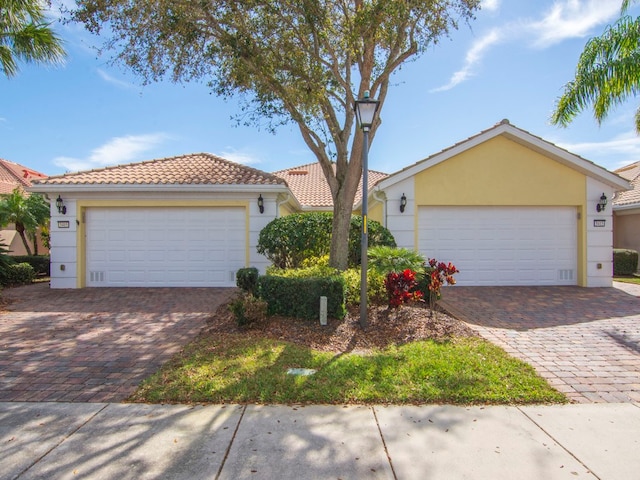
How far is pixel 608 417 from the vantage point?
3.58 metres

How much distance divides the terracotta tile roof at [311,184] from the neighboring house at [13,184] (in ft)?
39.9

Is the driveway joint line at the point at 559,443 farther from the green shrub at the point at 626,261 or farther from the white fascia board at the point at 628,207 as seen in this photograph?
the white fascia board at the point at 628,207

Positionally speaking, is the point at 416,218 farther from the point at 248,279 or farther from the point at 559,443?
the point at 559,443

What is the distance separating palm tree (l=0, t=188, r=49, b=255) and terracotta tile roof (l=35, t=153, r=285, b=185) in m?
4.69

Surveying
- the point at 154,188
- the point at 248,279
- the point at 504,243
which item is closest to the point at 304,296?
the point at 248,279

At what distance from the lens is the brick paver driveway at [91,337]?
428 cm

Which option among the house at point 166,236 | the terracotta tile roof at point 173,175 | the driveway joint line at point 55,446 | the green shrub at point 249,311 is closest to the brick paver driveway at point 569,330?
the green shrub at point 249,311

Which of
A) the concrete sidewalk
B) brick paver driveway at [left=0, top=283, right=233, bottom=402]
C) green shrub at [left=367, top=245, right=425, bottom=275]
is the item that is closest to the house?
brick paver driveway at [left=0, top=283, right=233, bottom=402]

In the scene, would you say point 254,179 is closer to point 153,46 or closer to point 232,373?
point 153,46

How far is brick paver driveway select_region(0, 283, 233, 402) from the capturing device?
4.28 metres

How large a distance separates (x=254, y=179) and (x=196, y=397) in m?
7.85

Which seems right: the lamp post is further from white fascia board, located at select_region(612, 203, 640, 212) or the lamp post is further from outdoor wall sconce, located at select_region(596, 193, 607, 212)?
white fascia board, located at select_region(612, 203, 640, 212)

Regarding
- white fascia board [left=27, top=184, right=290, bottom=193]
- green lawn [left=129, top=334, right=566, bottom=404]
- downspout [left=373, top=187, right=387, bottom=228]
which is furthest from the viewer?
downspout [left=373, top=187, right=387, bottom=228]

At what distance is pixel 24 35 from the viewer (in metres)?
9.27
